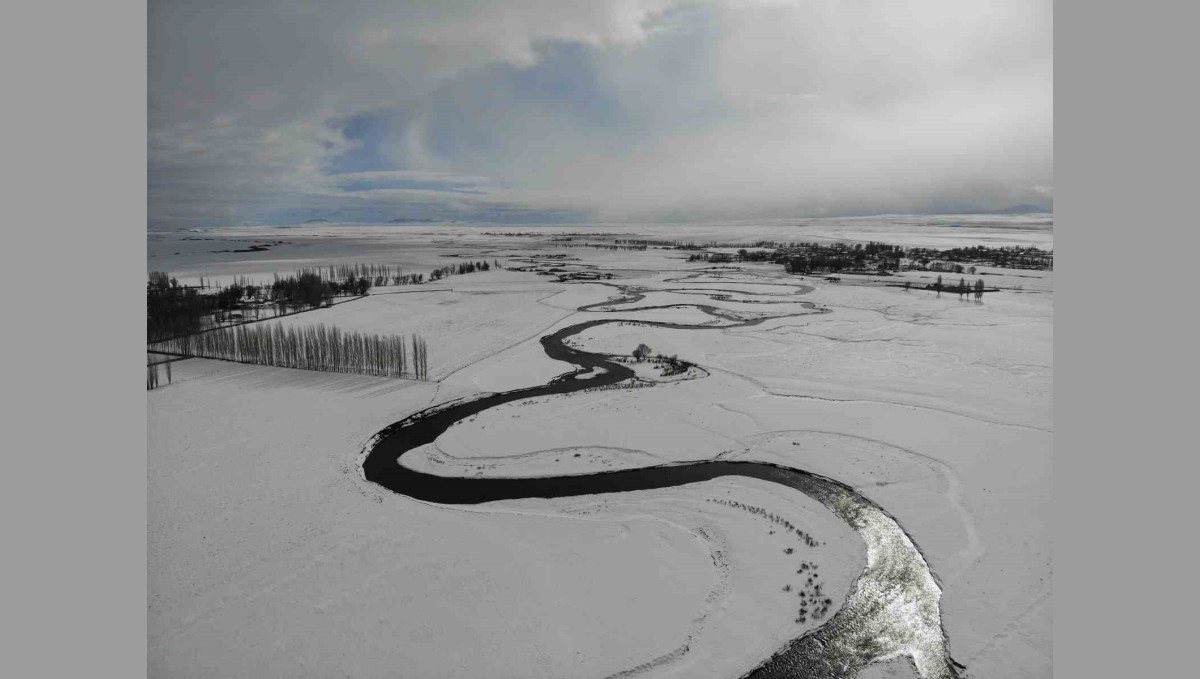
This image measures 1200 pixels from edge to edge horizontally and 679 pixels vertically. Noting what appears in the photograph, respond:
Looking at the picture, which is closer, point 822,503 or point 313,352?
point 822,503

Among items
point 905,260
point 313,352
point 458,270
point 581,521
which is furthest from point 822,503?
point 905,260

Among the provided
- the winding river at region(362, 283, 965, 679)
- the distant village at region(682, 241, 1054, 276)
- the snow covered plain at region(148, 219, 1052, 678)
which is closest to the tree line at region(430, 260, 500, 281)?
the distant village at region(682, 241, 1054, 276)

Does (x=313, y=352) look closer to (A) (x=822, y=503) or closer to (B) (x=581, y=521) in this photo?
(B) (x=581, y=521)

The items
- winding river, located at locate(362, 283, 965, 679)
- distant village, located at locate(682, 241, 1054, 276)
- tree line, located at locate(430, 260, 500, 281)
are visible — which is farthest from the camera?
tree line, located at locate(430, 260, 500, 281)

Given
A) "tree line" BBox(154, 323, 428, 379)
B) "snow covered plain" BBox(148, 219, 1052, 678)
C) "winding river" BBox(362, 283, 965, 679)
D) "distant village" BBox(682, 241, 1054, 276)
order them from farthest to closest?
"distant village" BBox(682, 241, 1054, 276)
"tree line" BBox(154, 323, 428, 379)
"snow covered plain" BBox(148, 219, 1052, 678)
"winding river" BBox(362, 283, 965, 679)

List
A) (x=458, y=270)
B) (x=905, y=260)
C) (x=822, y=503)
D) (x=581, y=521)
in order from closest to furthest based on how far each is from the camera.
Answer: (x=581, y=521)
(x=822, y=503)
(x=458, y=270)
(x=905, y=260)

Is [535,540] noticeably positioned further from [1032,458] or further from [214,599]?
[1032,458]

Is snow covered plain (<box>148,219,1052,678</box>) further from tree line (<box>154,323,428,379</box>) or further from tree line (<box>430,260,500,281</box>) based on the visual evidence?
tree line (<box>430,260,500,281</box>)

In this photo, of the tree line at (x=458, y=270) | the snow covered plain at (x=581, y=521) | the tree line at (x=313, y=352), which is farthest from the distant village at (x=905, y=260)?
the tree line at (x=313, y=352)

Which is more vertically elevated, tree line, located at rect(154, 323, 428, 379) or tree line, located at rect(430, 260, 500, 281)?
tree line, located at rect(430, 260, 500, 281)
